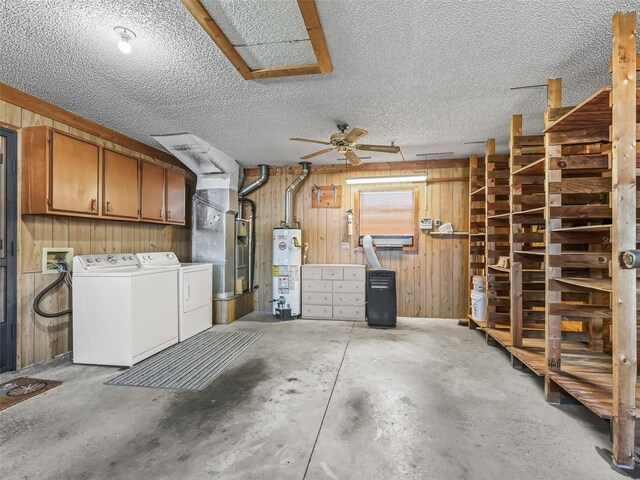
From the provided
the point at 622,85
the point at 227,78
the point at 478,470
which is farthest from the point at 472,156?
the point at 478,470

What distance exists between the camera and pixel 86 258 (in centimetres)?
331

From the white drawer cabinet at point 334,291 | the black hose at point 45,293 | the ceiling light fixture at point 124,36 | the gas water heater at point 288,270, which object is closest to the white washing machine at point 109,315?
Result: the black hose at point 45,293

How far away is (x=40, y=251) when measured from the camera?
3.10 meters

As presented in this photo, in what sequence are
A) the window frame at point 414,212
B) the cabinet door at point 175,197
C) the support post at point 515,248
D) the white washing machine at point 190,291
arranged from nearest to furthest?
the support post at point 515,248
the white washing machine at point 190,291
the cabinet door at point 175,197
the window frame at point 414,212

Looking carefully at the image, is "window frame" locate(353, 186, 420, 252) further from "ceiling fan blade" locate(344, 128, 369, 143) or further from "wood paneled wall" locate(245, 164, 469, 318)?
"ceiling fan blade" locate(344, 128, 369, 143)

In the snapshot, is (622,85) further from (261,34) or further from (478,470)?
(478,470)

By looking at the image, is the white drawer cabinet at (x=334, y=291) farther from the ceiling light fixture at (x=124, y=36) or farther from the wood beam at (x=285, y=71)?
the ceiling light fixture at (x=124, y=36)

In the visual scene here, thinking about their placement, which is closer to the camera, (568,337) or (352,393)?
(352,393)

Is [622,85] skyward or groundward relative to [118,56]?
groundward

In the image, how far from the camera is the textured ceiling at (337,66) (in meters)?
1.86

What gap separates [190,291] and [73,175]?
1.84m

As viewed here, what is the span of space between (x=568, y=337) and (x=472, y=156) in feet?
9.38

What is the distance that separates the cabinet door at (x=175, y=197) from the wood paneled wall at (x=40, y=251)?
0.78m

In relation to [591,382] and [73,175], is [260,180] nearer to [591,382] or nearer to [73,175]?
[73,175]
